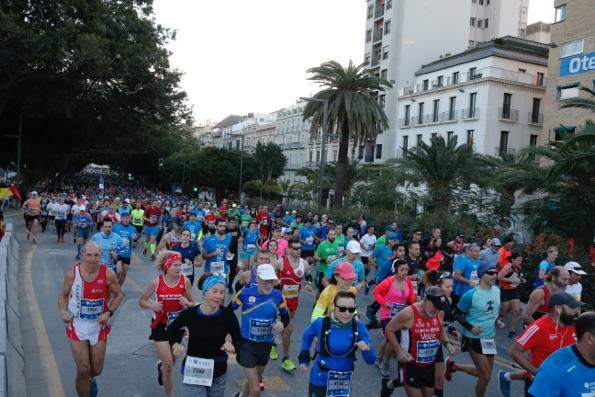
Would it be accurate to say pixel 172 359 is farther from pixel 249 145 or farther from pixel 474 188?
pixel 249 145

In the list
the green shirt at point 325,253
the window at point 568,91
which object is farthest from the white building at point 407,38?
the green shirt at point 325,253

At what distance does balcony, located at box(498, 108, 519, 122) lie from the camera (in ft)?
137

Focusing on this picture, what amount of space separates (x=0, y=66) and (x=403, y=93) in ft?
116

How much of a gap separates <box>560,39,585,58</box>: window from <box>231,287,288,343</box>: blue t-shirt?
31.8 meters

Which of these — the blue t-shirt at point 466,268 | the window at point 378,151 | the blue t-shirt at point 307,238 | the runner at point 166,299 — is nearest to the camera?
the runner at point 166,299

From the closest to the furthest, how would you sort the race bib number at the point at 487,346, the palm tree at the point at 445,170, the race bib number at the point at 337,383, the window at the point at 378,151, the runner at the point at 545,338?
the race bib number at the point at 337,383 < the runner at the point at 545,338 < the race bib number at the point at 487,346 < the palm tree at the point at 445,170 < the window at the point at 378,151

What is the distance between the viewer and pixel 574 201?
1588 cm

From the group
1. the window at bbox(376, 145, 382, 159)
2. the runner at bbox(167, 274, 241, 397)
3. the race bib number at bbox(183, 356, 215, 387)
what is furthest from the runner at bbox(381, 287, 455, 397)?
the window at bbox(376, 145, 382, 159)

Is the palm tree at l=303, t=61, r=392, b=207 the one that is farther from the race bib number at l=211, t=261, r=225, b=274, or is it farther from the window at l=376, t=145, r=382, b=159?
the window at l=376, t=145, r=382, b=159

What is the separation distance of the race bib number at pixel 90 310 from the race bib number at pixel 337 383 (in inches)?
102

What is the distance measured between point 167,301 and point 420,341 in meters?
2.80

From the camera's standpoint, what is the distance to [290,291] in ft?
26.0

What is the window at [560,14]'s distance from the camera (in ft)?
107

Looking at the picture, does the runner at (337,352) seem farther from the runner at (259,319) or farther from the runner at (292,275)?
the runner at (292,275)
